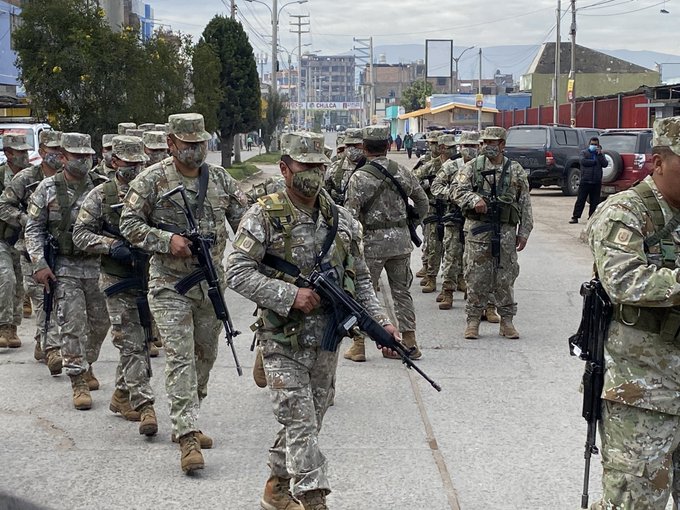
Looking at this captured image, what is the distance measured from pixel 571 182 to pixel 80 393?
78.4ft

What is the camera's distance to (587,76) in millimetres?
96812

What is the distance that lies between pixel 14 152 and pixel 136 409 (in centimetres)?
406

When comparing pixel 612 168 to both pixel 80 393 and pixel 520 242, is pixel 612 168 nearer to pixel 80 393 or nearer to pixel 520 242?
pixel 520 242

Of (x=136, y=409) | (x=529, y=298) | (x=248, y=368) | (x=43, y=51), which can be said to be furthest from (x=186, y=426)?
(x=43, y=51)

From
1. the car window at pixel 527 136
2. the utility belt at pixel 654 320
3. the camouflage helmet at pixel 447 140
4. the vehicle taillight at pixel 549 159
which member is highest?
the camouflage helmet at pixel 447 140

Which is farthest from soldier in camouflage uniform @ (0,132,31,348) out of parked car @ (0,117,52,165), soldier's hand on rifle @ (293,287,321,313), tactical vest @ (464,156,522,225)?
parked car @ (0,117,52,165)

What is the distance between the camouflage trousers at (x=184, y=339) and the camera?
6.29 meters

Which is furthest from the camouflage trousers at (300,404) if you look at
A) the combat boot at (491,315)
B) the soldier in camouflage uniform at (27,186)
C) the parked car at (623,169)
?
the parked car at (623,169)

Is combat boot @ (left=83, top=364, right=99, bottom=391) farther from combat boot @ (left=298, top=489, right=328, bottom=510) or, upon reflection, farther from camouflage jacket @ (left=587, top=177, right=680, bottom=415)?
camouflage jacket @ (left=587, top=177, right=680, bottom=415)

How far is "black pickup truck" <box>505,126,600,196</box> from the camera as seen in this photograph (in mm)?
29359

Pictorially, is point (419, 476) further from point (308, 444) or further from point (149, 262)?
point (149, 262)

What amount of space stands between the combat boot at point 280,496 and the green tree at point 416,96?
359ft

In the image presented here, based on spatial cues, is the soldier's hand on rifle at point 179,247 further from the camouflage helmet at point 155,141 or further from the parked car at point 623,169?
the parked car at point 623,169

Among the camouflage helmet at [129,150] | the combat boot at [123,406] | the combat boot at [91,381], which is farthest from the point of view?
the combat boot at [91,381]
